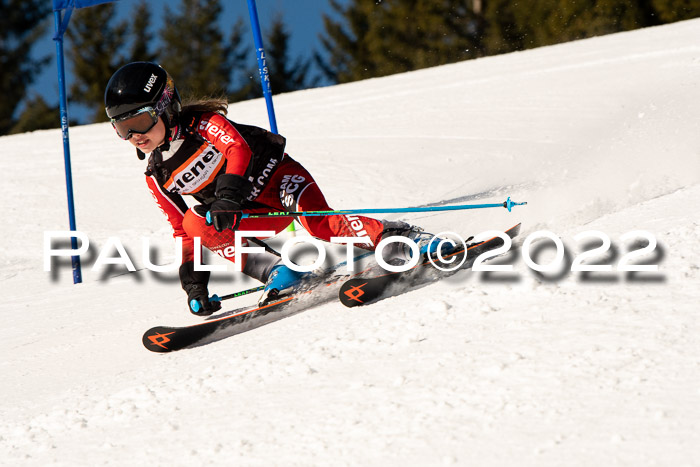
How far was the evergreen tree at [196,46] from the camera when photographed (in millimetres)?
36125

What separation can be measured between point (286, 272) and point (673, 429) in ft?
8.35

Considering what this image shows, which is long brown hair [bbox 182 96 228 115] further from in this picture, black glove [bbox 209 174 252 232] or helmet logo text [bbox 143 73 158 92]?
black glove [bbox 209 174 252 232]

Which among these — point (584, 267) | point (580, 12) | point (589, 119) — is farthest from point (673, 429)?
point (580, 12)

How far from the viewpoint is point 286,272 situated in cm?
429

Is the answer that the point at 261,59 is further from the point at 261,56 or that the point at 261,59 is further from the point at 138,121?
the point at 138,121

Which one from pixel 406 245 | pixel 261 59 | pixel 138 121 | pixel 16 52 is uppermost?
pixel 16 52

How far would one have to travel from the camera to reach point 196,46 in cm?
3741

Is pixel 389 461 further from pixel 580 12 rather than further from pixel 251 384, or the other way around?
pixel 580 12

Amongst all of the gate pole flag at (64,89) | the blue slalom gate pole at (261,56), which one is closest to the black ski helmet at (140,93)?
the blue slalom gate pole at (261,56)

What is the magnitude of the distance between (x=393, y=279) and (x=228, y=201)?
3.02 feet

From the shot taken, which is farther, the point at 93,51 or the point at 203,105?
the point at 93,51

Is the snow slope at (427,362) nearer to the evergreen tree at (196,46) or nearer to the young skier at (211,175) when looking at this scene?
the young skier at (211,175)

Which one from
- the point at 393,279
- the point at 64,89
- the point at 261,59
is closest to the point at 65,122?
the point at 64,89

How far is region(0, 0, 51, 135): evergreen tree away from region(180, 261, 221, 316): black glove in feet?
97.9
